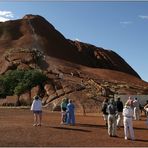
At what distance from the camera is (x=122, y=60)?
486ft

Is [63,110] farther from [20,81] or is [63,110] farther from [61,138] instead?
[20,81]

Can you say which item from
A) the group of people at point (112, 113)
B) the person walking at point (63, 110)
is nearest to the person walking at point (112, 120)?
the group of people at point (112, 113)

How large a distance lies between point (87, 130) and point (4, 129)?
14.8 feet

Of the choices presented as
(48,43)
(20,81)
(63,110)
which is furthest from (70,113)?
(48,43)

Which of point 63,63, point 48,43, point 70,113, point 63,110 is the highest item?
point 48,43

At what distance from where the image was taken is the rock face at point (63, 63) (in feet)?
213

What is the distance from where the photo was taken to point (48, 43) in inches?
4333

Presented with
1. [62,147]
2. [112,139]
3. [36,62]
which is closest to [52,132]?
[112,139]

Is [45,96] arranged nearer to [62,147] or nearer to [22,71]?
[22,71]

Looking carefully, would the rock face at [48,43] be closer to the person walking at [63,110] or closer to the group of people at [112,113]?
the person walking at [63,110]

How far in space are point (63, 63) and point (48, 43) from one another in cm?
1812

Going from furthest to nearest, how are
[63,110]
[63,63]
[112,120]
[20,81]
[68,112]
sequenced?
[63,63], [20,81], [63,110], [68,112], [112,120]

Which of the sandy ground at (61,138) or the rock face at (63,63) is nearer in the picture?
the sandy ground at (61,138)

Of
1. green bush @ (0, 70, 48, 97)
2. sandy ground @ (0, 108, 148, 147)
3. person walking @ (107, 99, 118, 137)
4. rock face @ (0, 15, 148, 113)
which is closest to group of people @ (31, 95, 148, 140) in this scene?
person walking @ (107, 99, 118, 137)
